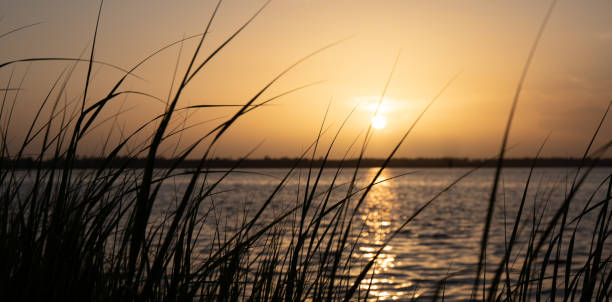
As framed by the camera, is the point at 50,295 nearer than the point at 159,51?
Yes

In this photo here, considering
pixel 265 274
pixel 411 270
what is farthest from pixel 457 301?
pixel 265 274

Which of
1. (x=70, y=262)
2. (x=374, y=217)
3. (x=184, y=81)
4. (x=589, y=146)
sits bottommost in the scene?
(x=374, y=217)

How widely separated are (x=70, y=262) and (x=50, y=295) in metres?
0.11

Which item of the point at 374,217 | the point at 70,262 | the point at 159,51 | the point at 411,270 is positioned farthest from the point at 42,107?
the point at 374,217

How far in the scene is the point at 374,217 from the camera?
24906mm

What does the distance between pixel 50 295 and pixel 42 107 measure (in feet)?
3.29

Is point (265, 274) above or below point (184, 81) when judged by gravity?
below

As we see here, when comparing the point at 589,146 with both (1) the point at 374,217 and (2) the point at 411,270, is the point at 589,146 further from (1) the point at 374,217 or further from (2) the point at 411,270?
(1) the point at 374,217

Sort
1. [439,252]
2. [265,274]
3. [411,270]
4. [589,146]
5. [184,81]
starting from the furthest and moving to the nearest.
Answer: [439,252] → [411,270] → [265,274] → [589,146] → [184,81]

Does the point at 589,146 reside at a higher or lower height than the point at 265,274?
higher

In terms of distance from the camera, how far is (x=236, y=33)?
1538mm

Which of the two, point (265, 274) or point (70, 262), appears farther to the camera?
point (265, 274)

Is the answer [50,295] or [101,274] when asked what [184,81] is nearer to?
[50,295]

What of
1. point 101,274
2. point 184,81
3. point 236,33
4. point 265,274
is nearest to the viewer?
point 184,81
